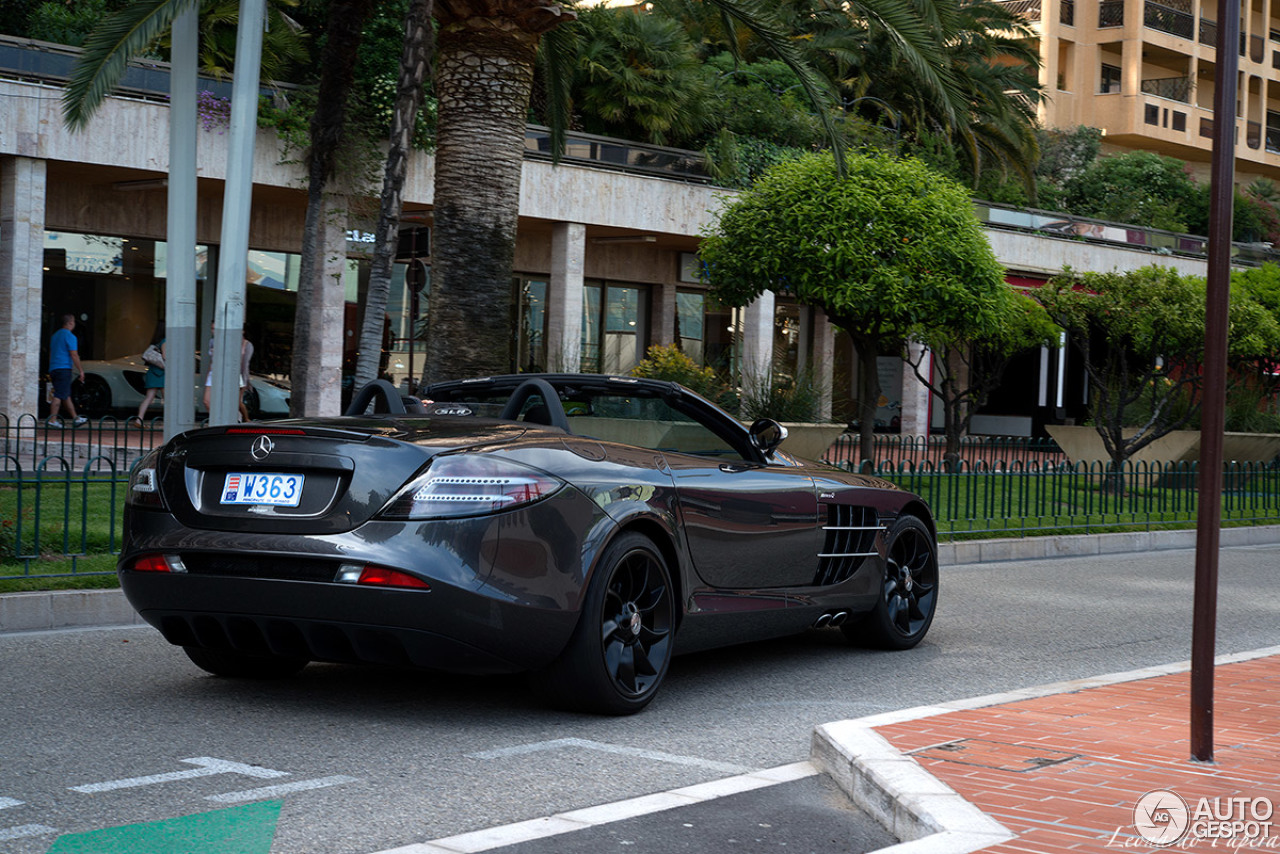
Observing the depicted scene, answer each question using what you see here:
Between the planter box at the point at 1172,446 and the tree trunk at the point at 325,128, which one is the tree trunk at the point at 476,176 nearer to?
the tree trunk at the point at 325,128

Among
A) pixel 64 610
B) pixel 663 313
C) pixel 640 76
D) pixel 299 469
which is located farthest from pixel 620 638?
pixel 663 313

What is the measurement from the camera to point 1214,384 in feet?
16.5

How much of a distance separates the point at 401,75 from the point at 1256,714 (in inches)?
466

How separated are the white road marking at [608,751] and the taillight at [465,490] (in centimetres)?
87

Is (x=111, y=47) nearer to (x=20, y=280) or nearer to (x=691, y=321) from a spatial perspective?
(x=20, y=280)

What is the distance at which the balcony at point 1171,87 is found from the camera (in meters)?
56.7

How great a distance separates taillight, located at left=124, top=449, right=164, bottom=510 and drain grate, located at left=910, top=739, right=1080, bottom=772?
3109 mm

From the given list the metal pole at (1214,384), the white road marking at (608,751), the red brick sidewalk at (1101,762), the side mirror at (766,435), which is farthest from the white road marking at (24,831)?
the side mirror at (766,435)

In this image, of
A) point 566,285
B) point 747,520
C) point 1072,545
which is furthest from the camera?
point 566,285

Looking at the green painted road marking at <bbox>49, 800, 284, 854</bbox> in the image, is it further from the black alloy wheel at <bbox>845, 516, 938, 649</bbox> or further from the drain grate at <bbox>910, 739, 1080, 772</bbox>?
the black alloy wheel at <bbox>845, 516, 938, 649</bbox>

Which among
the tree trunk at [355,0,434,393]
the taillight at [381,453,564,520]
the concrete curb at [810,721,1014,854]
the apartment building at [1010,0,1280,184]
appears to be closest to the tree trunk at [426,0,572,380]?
the tree trunk at [355,0,434,393]

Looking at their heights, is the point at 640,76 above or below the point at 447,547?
above

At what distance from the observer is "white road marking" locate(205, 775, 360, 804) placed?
4.56 metres

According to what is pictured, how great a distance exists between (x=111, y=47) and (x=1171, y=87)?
51841 millimetres
